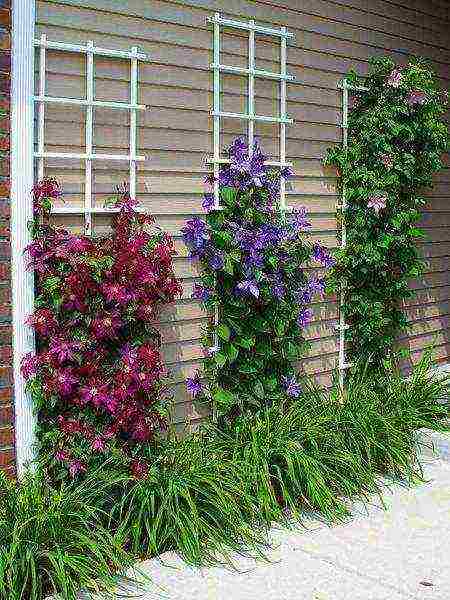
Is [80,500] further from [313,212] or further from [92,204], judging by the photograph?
[313,212]

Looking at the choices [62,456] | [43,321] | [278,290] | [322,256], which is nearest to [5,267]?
[43,321]

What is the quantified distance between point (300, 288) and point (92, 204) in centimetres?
133

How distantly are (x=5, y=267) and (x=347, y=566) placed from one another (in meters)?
1.93

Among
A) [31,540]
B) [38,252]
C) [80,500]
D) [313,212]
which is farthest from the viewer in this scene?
[313,212]

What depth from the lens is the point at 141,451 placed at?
4.05 m

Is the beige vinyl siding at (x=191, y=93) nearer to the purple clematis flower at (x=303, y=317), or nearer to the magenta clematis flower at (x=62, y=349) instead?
the purple clematis flower at (x=303, y=317)

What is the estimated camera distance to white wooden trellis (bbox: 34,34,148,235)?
3.88m

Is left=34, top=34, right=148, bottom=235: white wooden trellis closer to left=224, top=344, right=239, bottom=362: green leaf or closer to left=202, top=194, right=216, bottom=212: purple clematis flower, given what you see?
left=202, top=194, right=216, bottom=212: purple clematis flower

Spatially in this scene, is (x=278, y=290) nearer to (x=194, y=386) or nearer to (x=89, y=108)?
(x=194, y=386)

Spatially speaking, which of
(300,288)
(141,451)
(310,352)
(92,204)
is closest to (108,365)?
(141,451)

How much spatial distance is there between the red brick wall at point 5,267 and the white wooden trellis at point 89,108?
16cm

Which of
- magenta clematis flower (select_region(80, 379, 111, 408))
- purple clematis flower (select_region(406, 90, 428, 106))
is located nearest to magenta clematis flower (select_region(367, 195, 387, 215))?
purple clematis flower (select_region(406, 90, 428, 106))

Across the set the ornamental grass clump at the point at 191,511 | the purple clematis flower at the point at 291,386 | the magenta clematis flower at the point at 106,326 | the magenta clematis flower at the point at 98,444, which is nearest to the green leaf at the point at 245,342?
the purple clematis flower at the point at 291,386

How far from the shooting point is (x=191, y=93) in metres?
4.54
